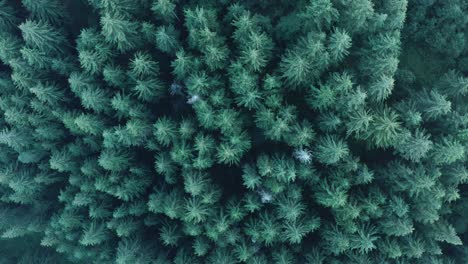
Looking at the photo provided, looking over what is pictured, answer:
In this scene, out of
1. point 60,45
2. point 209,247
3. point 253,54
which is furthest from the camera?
point 60,45

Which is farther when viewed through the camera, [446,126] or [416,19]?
[416,19]

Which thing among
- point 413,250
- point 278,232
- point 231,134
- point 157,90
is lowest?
point 413,250

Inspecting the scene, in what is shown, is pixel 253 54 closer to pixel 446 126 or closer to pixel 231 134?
pixel 231 134

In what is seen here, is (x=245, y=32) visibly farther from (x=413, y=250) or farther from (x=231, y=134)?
(x=413, y=250)

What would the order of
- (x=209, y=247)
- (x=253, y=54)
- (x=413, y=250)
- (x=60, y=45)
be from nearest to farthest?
(x=253, y=54), (x=413, y=250), (x=209, y=247), (x=60, y=45)

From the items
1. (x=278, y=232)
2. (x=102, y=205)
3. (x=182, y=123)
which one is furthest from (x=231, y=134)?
(x=102, y=205)

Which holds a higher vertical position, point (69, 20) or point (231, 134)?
point (69, 20)
